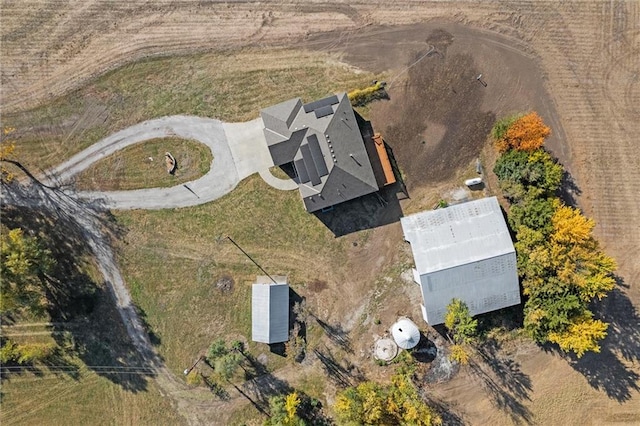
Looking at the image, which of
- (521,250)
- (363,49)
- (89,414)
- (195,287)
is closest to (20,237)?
(195,287)

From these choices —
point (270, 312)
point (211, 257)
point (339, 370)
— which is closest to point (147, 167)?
point (211, 257)

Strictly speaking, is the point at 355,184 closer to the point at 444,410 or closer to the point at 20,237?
the point at 444,410

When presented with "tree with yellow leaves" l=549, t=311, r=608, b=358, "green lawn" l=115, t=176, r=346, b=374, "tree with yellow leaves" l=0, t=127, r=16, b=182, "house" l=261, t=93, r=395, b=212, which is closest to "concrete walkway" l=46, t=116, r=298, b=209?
"green lawn" l=115, t=176, r=346, b=374

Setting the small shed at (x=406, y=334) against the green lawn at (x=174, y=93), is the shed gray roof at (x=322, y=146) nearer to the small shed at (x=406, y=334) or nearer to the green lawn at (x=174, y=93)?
the green lawn at (x=174, y=93)

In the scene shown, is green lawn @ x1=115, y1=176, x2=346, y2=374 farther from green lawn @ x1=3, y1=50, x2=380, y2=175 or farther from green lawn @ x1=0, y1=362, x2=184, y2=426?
green lawn @ x1=3, y1=50, x2=380, y2=175

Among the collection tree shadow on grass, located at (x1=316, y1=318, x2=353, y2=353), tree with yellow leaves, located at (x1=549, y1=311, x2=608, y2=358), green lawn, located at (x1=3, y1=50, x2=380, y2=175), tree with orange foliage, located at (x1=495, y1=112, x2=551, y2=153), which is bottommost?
tree shadow on grass, located at (x1=316, y1=318, x2=353, y2=353)
